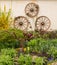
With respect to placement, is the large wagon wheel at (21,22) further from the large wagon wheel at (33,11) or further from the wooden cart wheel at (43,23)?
the wooden cart wheel at (43,23)

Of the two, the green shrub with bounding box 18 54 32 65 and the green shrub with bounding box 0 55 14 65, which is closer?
the green shrub with bounding box 0 55 14 65

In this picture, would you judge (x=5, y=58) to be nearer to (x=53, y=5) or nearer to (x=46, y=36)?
(x=46, y=36)

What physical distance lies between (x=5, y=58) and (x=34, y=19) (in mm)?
9563

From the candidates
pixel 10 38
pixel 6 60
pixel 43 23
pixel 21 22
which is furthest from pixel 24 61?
pixel 43 23

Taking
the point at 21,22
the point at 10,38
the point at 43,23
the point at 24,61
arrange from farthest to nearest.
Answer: the point at 43,23 < the point at 21,22 < the point at 10,38 < the point at 24,61

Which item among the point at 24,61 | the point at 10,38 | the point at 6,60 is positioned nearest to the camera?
the point at 6,60

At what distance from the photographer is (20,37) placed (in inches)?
531

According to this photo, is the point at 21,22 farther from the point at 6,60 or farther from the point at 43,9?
the point at 6,60

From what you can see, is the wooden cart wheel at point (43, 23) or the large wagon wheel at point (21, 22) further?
the wooden cart wheel at point (43, 23)

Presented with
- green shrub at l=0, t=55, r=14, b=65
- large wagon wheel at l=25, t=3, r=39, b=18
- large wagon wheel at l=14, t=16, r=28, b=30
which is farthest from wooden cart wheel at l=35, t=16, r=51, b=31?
green shrub at l=0, t=55, r=14, b=65

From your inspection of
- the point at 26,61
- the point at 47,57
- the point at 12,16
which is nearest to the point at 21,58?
the point at 26,61

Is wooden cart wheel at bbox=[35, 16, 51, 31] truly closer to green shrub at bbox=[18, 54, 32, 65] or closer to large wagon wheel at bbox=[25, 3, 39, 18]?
large wagon wheel at bbox=[25, 3, 39, 18]

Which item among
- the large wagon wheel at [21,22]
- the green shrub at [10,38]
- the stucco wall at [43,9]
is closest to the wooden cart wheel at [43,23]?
the stucco wall at [43,9]

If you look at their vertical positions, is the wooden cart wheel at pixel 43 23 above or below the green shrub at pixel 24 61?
below
